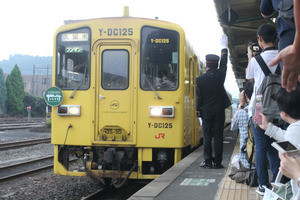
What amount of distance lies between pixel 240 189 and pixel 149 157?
200 centimetres

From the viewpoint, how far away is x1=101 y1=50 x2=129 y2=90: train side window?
243 inches

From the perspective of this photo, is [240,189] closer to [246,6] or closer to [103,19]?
[103,19]

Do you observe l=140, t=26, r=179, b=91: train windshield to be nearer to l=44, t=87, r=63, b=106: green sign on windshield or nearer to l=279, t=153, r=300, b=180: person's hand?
l=44, t=87, r=63, b=106: green sign on windshield

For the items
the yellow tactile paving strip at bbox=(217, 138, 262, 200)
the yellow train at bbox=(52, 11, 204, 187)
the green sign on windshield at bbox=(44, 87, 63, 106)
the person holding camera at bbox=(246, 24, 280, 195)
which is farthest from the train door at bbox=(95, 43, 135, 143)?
the person holding camera at bbox=(246, 24, 280, 195)

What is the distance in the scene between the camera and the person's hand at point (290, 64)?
170cm

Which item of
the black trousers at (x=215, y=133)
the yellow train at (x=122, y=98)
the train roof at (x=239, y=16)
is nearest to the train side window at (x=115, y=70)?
the yellow train at (x=122, y=98)

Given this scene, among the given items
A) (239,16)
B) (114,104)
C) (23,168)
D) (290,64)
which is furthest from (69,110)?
(239,16)

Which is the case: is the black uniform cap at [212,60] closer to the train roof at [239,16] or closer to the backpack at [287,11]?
the train roof at [239,16]

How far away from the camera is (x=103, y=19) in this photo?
6.27 m

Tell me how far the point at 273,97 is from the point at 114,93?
147 inches

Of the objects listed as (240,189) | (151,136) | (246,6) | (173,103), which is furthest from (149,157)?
(246,6)

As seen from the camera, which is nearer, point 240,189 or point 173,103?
point 240,189

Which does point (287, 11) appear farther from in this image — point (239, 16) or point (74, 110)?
point (239, 16)

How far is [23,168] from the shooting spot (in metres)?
9.20
